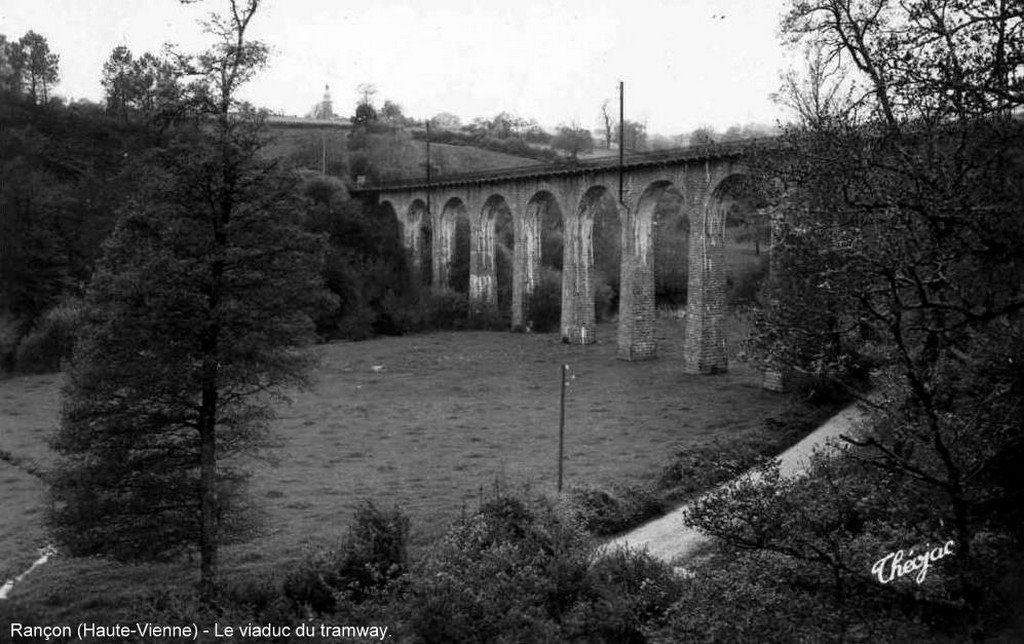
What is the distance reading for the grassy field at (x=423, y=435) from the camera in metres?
19.3

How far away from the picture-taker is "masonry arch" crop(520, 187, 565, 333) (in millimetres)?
52562

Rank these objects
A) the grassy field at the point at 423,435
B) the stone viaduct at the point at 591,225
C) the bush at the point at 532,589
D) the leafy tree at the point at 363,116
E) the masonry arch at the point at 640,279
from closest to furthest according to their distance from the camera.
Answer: the bush at the point at 532,589 < the grassy field at the point at 423,435 < the stone viaduct at the point at 591,225 < the masonry arch at the point at 640,279 < the leafy tree at the point at 363,116

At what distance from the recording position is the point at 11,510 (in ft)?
72.9

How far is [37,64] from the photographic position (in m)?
72.9

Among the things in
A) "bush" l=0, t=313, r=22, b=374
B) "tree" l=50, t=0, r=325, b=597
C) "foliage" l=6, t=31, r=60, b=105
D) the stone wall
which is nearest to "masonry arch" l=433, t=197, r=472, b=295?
the stone wall

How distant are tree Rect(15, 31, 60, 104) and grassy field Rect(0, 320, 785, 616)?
40.8 m

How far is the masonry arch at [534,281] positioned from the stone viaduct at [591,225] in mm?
87

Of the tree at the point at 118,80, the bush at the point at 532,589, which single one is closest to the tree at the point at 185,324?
the bush at the point at 532,589

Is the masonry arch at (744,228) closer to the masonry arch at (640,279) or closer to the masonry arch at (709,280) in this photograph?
the masonry arch at (709,280)

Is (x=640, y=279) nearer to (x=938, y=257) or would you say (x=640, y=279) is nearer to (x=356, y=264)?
(x=356, y=264)

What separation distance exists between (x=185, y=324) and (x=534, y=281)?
Answer: 40.5m

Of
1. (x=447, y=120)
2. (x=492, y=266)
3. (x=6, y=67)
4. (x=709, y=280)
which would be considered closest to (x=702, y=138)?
(x=709, y=280)

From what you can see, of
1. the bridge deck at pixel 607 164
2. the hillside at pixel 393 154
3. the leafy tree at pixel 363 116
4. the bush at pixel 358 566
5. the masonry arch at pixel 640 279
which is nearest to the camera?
the bush at pixel 358 566
